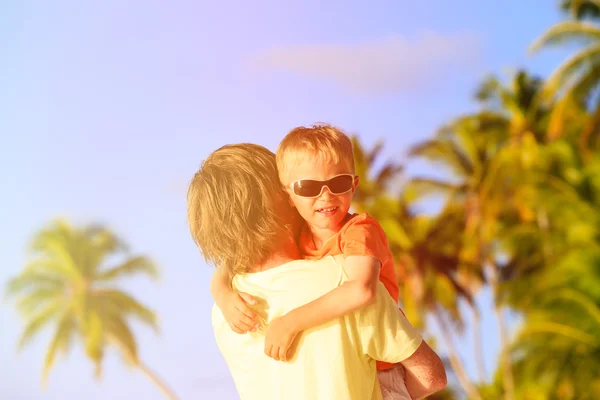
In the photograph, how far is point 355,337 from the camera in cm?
195

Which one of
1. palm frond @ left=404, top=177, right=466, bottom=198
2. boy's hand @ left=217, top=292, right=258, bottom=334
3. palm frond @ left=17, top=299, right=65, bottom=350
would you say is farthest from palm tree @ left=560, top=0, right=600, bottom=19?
boy's hand @ left=217, top=292, right=258, bottom=334

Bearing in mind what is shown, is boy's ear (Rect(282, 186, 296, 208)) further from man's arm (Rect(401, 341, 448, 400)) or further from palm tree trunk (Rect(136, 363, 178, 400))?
palm tree trunk (Rect(136, 363, 178, 400))

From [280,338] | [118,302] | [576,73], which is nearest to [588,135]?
[576,73]

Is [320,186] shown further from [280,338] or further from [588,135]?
[588,135]

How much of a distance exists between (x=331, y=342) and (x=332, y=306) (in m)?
0.09

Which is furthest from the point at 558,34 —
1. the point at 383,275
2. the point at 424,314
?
the point at 383,275

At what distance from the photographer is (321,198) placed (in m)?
2.01

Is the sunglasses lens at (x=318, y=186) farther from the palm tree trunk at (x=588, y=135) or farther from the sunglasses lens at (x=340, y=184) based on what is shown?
the palm tree trunk at (x=588, y=135)

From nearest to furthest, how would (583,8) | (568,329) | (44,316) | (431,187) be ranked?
(568,329) < (583,8) < (431,187) < (44,316)

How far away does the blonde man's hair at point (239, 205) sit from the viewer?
6.61ft

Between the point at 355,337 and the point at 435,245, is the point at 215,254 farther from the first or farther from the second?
the point at 435,245

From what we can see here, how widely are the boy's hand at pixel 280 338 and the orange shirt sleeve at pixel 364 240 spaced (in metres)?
0.18

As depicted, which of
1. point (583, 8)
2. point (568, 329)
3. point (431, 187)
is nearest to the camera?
point (568, 329)

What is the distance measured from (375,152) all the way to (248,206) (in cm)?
2404
